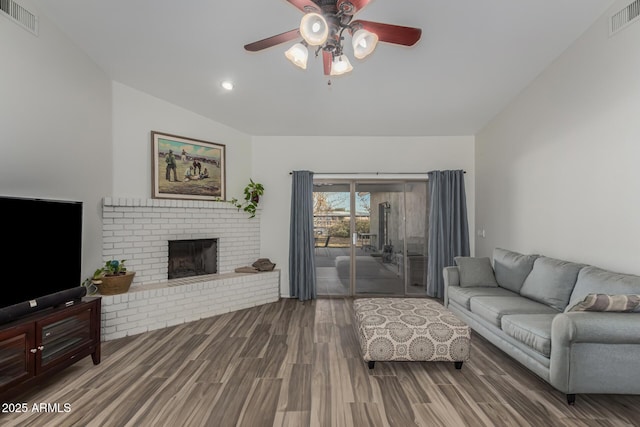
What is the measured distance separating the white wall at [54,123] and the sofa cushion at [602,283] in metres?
4.44

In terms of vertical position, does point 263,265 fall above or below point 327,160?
below

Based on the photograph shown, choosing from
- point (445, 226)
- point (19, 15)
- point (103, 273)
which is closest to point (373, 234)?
point (445, 226)

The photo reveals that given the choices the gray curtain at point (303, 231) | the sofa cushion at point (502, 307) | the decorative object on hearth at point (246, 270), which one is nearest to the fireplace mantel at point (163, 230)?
the decorative object on hearth at point (246, 270)

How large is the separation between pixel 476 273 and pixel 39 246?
14.6 ft

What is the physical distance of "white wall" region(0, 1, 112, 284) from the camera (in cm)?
231

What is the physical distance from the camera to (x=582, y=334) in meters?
1.93

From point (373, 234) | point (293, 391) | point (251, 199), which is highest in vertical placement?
point (251, 199)

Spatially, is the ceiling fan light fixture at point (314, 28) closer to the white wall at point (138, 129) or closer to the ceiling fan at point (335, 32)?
the ceiling fan at point (335, 32)

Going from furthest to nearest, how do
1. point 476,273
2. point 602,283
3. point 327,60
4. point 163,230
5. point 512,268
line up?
point 163,230, point 476,273, point 512,268, point 602,283, point 327,60

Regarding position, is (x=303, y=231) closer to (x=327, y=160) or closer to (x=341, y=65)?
(x=327, y=160)

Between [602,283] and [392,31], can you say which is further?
[602,283]

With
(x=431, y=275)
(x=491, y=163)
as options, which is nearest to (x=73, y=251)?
(x=431, y=275)

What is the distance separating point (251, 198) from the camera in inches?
188

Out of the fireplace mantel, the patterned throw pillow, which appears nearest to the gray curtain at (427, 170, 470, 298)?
the patterned throw pillow
